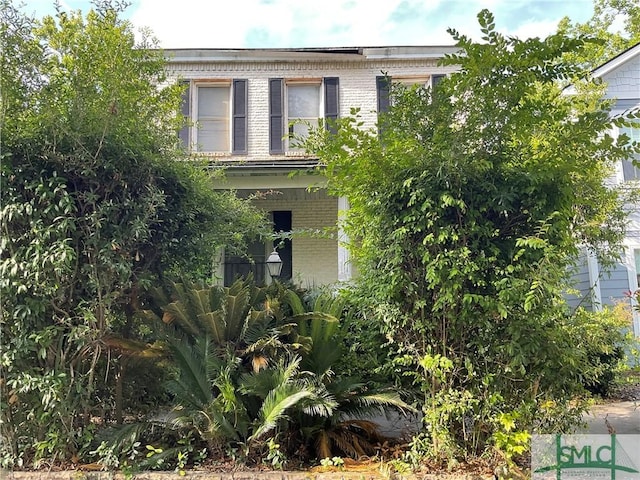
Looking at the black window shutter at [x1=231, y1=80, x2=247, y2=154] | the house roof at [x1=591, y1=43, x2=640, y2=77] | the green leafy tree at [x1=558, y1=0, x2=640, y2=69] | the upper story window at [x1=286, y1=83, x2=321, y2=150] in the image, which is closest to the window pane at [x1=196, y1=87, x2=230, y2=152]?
the black window shutter at [x1=231, y1=80, x2=247, y2=154]

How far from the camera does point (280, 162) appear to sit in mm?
9672

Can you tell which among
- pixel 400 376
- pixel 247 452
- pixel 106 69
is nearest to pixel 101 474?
pixel 247 452

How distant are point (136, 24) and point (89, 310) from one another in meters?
2.95

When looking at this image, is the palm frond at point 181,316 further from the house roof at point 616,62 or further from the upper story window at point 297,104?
the house roof at point 616,62

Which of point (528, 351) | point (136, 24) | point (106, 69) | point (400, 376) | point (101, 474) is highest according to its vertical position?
point (136, 24)

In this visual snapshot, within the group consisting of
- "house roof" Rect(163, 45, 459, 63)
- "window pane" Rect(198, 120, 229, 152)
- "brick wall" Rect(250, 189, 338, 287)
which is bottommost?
"brick wall" Rect(250, 189, 338, 287)

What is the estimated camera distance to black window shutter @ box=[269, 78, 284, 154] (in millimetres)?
11055

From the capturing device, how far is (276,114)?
36.7 ft

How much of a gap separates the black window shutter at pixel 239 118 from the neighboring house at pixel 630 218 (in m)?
7.90

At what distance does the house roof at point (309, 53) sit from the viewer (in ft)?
36.7

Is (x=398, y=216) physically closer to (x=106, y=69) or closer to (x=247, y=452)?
(x=247, y=452)

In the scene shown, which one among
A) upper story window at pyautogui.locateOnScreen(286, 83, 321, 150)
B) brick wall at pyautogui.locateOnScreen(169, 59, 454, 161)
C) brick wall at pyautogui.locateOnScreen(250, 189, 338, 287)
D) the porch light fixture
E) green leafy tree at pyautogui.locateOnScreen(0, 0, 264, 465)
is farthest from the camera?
upper story window at pyautogui.locateOnScreen(286, 83, 321, 150)

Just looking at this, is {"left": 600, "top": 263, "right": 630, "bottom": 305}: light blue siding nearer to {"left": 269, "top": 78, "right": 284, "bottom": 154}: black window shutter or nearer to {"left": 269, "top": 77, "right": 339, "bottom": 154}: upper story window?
{"left": 269, "top": 77, "right": 339, "bottom": 154}: upper story window

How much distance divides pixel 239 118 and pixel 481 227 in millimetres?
8666
